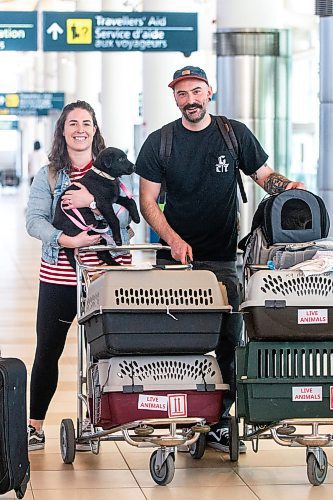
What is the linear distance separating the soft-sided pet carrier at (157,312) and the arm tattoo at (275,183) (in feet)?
2.73

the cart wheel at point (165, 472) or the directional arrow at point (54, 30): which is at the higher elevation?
the directional arrow at point (54, 30)

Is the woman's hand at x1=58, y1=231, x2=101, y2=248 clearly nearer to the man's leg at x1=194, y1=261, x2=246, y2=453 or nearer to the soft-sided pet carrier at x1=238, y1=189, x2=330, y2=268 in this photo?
the man's leg at x1=194, y1=261, x2=246, y2=453

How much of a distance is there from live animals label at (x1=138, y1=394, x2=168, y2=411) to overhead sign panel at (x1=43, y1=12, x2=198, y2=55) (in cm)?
1284

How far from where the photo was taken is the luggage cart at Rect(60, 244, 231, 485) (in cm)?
527

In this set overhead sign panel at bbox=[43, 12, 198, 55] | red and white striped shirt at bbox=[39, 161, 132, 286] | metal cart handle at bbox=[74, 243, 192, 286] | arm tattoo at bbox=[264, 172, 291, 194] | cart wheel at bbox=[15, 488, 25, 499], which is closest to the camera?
cart wheel at bbox=[15, 488, 25, 499]

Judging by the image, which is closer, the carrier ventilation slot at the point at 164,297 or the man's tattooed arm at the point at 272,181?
the carrier ventilation slot at the point at 164,297

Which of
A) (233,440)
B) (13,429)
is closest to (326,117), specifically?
(233,440)

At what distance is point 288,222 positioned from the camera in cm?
582

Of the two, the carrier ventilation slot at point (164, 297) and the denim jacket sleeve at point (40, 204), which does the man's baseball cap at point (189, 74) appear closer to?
the denim jacket sleeve at point (40, 204)

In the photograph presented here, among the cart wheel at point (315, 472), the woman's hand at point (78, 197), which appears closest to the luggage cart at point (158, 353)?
the cart wheel at point (315, 472)

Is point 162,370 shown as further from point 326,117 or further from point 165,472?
point 326,117

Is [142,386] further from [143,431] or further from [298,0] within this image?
[298,0]

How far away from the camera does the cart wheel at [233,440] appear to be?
18.6ft

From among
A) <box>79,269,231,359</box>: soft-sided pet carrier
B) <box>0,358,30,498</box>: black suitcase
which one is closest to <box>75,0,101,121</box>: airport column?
<box>79,269,231,359</box>: soft-sided pet carrier
